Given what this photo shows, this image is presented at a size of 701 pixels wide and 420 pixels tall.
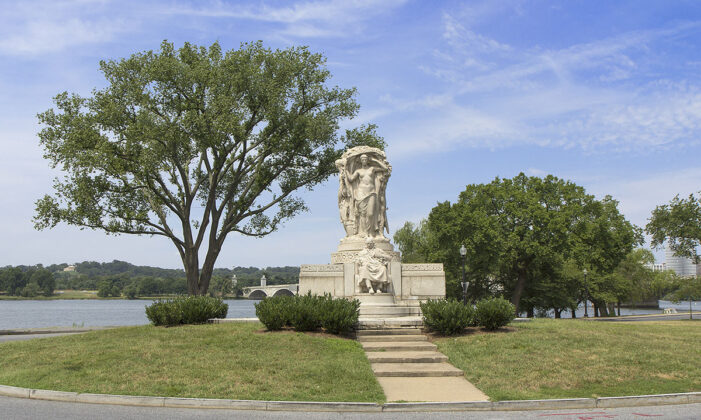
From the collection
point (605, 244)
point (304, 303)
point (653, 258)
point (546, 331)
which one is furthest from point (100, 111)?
point (653, 258)

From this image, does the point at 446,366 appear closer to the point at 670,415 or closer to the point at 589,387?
the point at 589,387

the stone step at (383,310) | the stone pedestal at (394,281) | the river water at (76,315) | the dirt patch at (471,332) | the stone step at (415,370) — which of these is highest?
the stone pedestal at (394,281)

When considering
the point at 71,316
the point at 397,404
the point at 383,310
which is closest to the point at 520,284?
the point at 383,310

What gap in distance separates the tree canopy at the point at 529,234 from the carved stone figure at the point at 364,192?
20.0m

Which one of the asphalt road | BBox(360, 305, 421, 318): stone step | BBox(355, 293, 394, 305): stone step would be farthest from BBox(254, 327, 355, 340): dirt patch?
the asphalt road

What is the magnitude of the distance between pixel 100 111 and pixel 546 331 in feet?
72.7

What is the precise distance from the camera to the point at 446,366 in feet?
41.2

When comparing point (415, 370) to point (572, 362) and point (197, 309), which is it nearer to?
point (572, 362)

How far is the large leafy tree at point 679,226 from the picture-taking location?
37.6 meters

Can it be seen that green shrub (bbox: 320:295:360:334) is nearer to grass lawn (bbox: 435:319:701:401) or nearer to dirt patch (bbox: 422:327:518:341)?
dirt patch (bbox: 422:327:518:341)

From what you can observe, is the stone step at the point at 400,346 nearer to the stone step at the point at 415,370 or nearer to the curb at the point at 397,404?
the stone step at the point at 415,370

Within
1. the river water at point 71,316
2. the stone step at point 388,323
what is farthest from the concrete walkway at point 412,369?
the river water at point 71,316

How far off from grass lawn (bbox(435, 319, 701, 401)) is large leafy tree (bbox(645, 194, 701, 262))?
25.1m

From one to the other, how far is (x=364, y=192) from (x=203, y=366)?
1053 centimetres
